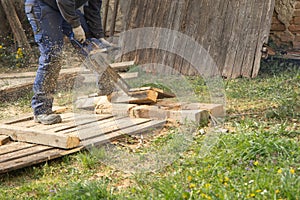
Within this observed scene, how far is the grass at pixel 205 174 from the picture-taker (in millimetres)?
3188

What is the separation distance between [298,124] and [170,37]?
3497 mm

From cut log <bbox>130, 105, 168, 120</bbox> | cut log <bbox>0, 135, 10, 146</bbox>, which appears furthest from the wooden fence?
cut log <bbox>0, 135, 10, 146</bbox>

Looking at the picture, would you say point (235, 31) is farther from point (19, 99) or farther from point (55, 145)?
point (55, 145)

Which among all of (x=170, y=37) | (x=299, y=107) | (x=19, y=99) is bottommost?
(x=19, y=99)

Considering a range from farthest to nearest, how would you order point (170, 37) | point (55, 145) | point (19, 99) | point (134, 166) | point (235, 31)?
1. point (170, 37)
2. point (235, 31)
3. point (19, 99)
4. point (55, 145)
5. point (134, 166)

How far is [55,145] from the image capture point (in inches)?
173

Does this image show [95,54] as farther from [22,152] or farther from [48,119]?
[22,152]

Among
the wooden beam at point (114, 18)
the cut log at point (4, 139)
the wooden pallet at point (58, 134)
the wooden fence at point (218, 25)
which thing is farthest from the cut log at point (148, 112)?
the wooden beam at point (114, 18)

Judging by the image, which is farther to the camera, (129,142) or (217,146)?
(129,142)

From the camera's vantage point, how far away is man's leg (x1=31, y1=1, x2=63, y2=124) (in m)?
4.84

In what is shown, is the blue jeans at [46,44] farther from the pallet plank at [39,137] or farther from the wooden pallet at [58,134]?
the pallet plank at [39,137]

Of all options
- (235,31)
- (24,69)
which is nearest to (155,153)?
(235,31)

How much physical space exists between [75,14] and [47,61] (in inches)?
23.2

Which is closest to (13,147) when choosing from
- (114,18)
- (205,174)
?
(205,174)
